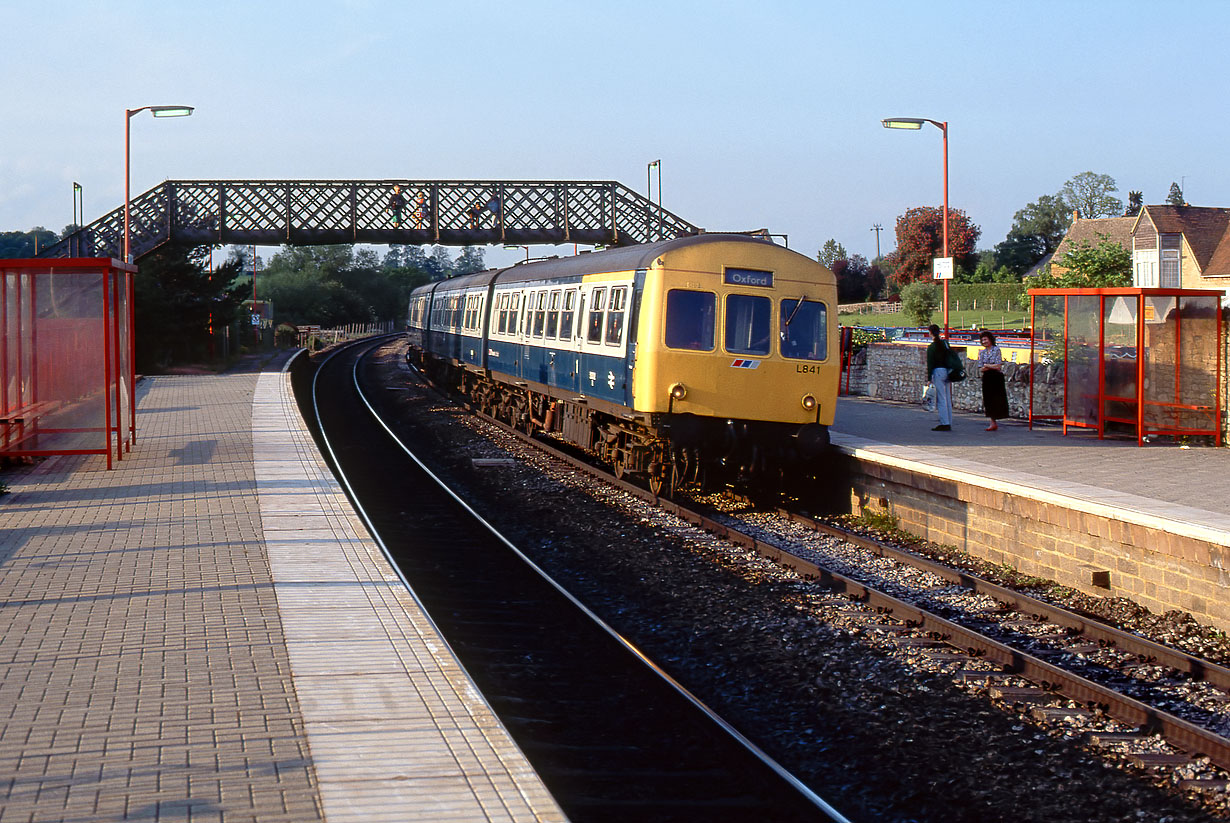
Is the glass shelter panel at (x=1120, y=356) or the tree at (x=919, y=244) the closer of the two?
the glass shelter panel at (x=1120, y=356)

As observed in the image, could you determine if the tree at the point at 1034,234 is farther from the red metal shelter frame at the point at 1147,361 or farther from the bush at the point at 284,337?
the red metal shelter frame at the point at 1147,361

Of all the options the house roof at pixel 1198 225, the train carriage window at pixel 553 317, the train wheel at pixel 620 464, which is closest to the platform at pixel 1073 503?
the train wheel at pixel 620 464

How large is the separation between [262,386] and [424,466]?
552 inches

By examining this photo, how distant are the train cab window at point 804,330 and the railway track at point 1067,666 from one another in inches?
150

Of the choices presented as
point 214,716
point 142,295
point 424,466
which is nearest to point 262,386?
point 142,295

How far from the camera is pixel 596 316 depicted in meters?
16.1

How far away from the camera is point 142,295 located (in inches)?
1423

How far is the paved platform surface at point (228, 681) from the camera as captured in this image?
4.74m

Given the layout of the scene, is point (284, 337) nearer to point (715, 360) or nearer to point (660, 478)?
point (660, 478)

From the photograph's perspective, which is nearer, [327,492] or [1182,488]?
[1182,488]

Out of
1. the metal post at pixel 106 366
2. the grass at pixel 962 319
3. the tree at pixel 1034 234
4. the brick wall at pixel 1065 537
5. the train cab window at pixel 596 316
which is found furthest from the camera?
the tree at pixel 1034 234

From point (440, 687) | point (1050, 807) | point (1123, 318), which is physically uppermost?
point (1123, 318)

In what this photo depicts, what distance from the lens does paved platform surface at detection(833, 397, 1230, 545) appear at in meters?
9.76

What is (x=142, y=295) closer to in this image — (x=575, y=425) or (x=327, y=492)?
(x=575, y=425)
